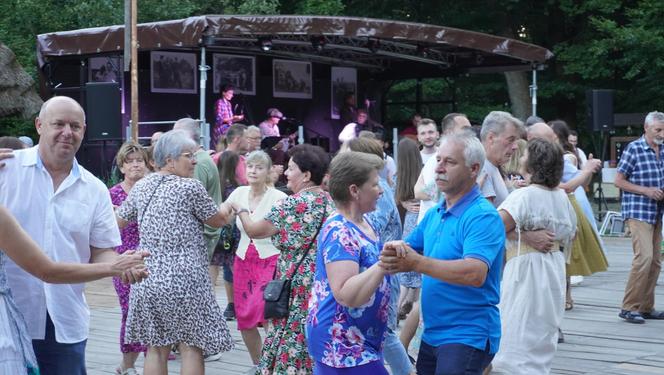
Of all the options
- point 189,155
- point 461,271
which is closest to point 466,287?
point 461,271

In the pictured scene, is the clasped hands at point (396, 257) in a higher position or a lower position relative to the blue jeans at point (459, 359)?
higher

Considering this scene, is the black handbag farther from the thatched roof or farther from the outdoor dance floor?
the thatched roof

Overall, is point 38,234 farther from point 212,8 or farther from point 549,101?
point 549,101

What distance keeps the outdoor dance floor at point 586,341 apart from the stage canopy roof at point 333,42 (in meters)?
5.85

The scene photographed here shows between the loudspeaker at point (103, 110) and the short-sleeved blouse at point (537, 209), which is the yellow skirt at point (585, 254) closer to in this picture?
the short-sleeved blouse at point (537, 209)

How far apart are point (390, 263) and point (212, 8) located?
27031 millimetres

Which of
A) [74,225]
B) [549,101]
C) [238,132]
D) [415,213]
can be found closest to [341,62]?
[549,101]

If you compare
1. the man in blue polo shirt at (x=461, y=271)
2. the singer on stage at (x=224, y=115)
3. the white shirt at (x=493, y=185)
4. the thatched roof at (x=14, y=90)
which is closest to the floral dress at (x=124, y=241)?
the white shirt at (x=493, y=185)

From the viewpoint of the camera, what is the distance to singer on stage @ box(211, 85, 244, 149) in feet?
64.0

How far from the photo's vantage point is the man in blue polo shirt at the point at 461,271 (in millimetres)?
4320

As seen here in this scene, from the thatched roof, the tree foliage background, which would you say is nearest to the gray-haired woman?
the thatched roof

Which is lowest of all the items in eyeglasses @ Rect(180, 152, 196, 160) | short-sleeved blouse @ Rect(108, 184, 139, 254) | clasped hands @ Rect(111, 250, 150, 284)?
short-sleeved blouse @ Rect(108, 184, 139, 254)

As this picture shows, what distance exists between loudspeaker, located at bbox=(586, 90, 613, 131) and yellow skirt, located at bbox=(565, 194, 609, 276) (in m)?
13.0

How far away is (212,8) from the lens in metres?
30.1
